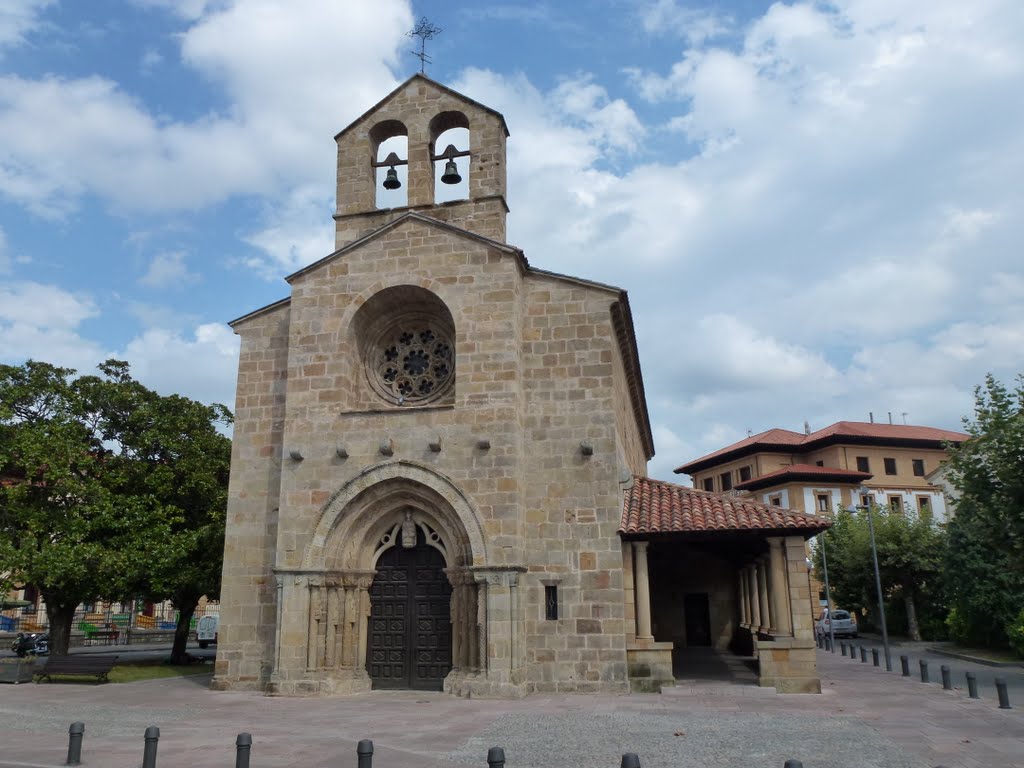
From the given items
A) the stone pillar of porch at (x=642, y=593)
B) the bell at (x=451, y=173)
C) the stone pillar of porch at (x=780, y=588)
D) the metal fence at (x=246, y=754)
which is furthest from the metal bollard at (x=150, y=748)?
the bell at (x=451, y=173)

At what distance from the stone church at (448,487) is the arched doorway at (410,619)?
0.04 metres

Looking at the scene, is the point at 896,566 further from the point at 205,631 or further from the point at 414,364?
the point at 205,631

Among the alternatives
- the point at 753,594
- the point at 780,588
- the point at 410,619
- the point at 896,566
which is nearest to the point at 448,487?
the point at 410,619

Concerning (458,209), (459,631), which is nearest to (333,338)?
(458,209)

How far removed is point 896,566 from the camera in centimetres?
3650

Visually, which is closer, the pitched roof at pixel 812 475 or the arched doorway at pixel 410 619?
the arched doorway at pixel 410 619

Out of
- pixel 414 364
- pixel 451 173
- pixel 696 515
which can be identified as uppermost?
pixel 451 173

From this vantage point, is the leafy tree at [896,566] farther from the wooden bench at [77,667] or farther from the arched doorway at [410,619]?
the wooden bench at [77,667]

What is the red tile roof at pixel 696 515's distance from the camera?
619 inches

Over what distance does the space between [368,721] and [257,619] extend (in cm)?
556

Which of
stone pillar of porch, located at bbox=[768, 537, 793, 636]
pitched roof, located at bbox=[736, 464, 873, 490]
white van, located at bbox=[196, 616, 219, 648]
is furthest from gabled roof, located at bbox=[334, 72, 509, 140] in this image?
pitched roof, located at bbox=[736, 464, 873, 490]

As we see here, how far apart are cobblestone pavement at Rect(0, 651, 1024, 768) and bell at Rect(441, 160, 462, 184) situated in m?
11.2

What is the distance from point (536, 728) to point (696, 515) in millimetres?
6578

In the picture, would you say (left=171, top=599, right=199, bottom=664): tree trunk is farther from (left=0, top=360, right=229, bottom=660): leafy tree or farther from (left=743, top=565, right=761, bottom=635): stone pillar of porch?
(left=743, top=565, right=761, bottom=635): stone pillar of porch
